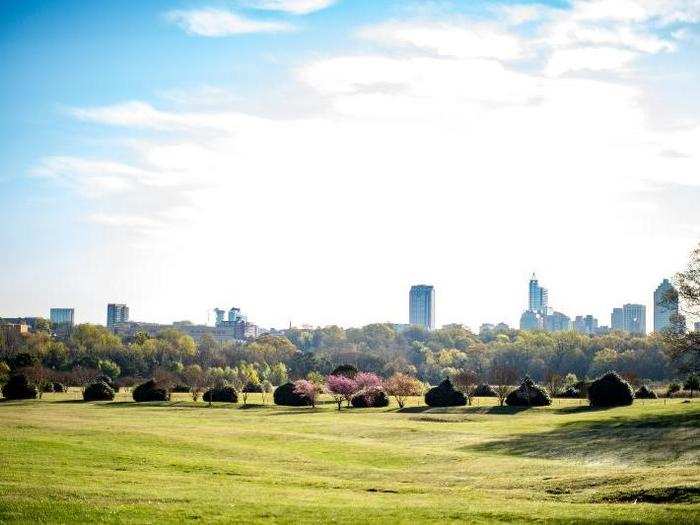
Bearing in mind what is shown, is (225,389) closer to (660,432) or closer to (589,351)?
(660,432)

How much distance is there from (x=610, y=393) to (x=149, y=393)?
156ft

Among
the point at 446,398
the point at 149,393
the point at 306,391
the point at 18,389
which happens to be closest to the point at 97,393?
the point at 149,393

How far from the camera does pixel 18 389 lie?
292 ft

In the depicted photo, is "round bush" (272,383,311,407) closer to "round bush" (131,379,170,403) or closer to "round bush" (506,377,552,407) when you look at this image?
"round bush" (131,379,170,403)

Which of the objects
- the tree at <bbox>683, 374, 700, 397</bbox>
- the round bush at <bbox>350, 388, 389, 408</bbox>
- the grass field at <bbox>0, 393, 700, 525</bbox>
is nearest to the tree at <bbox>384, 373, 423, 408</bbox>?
the round bush at <bbox>350, 388, 389, 408</bbox>

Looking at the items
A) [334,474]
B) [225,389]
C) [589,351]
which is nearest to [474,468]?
[334,474]

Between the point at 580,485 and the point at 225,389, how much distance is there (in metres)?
61.6

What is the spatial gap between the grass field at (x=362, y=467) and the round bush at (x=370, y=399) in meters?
12.4

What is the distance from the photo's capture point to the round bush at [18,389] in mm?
88875

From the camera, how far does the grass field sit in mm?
25703

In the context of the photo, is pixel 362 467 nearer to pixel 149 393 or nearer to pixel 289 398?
pixel 289 398

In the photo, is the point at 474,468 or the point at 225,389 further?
the point at 225,389

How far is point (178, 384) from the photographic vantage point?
11650 cm

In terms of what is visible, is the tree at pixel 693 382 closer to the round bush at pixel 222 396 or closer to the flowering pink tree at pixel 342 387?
the flowering pink tree at pixel 342 387
